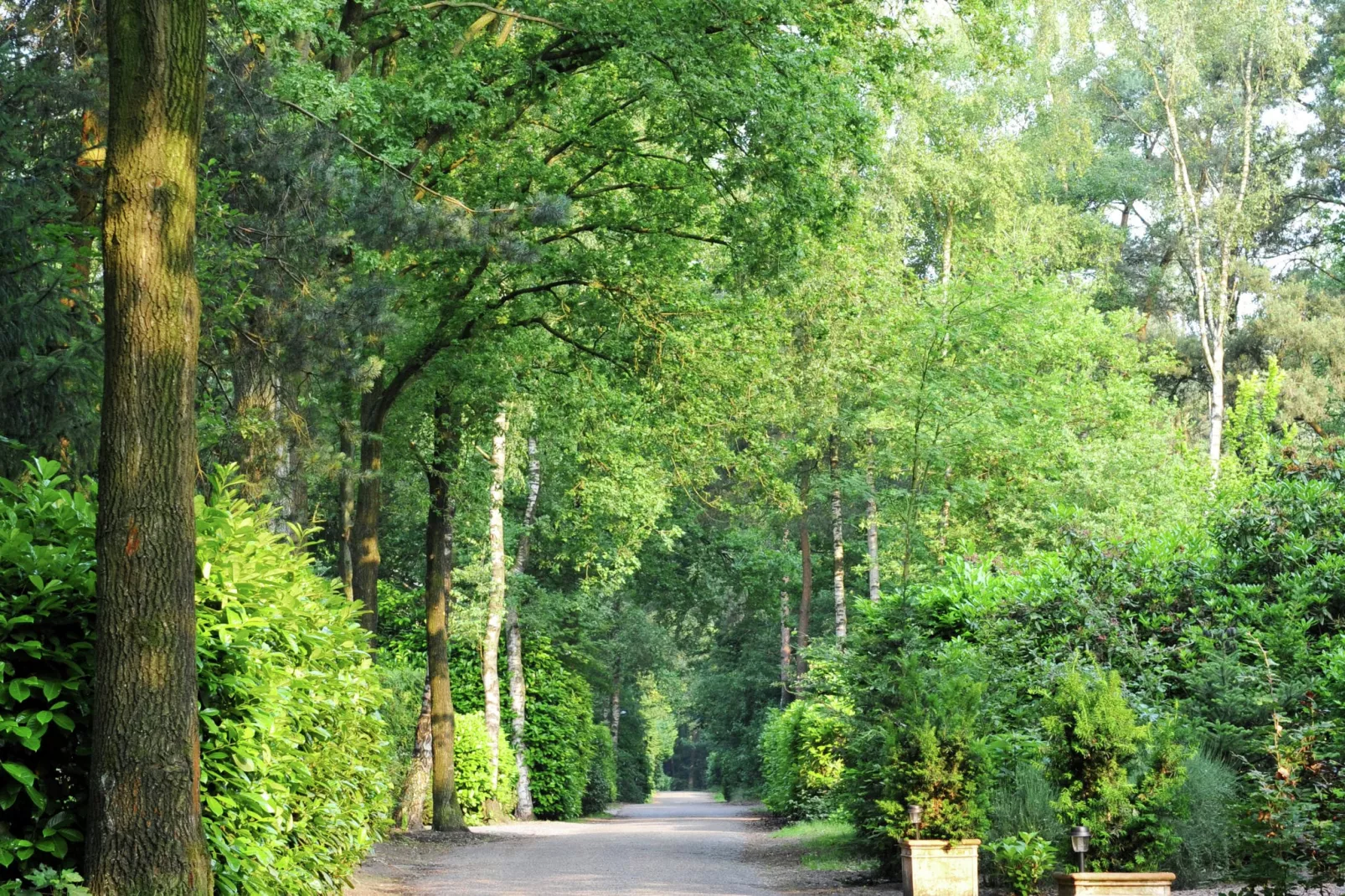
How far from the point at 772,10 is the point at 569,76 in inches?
123

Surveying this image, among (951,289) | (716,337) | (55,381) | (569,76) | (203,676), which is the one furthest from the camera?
(951,289)

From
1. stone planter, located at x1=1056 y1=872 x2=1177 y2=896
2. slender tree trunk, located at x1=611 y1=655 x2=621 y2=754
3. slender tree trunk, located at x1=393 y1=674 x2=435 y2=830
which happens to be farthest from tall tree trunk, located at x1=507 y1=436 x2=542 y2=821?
stone planter, located at x1=1056 y1=872 x2=1177 y2=896

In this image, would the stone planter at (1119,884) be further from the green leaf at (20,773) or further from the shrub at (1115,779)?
the green leaf at (20,773)

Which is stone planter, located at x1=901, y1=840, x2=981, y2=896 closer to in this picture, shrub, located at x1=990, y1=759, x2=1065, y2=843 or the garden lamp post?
shrub, located at x1=990, y1=759, x2=1065, y2=843

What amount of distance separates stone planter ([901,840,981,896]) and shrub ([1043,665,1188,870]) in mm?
1391

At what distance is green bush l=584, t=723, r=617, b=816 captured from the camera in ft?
114

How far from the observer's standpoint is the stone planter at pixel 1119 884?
796cm

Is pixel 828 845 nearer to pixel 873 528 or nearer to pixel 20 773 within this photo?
pixel 20 773

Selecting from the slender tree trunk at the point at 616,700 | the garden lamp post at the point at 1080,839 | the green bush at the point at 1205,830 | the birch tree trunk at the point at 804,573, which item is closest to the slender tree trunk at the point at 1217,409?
the birch tree trunk at the point at 804,573

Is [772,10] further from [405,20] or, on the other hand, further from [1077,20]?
[1077,20]

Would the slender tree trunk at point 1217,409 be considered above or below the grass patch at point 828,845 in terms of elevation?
above

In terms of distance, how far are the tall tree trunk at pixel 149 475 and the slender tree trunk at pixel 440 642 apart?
41.0 feet

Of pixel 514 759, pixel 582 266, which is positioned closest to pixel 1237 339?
pixel 514 759

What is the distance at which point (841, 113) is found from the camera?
13.1 m
